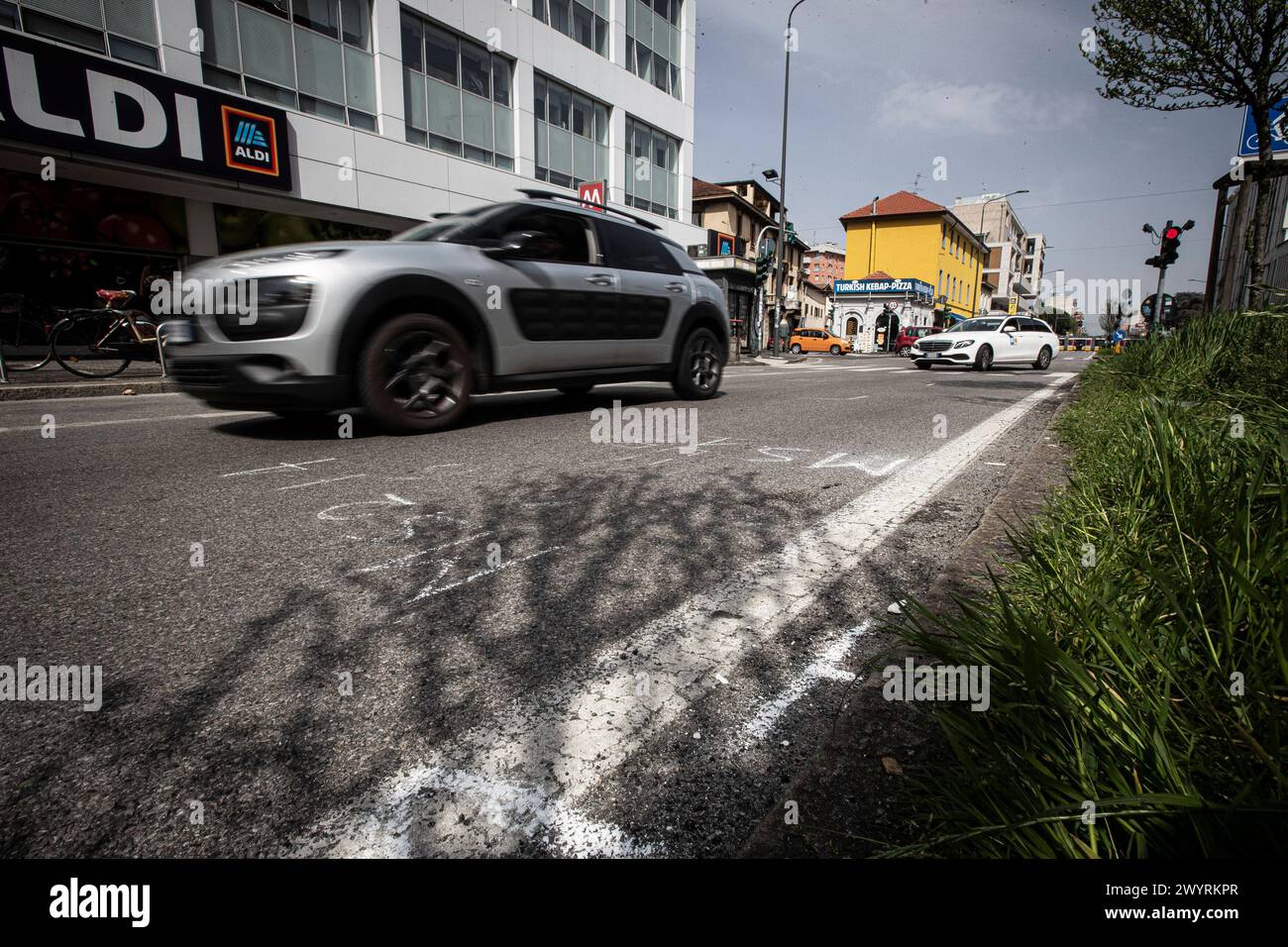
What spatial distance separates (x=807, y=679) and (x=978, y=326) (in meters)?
18.9

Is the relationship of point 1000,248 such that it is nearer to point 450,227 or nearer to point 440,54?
point 440,54

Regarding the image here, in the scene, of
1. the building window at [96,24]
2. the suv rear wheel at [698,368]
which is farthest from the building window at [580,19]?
the suv rear wheel at [698,368]

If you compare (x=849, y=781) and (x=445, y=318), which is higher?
(x=445, y=318)

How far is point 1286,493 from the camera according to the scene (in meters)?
1.60

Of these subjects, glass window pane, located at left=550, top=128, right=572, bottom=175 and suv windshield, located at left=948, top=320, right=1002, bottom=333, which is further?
glass window pane, located at left=550, top=128, right=572, bottom=175

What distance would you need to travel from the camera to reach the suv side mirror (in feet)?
16.8

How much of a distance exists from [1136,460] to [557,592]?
89.7 inches

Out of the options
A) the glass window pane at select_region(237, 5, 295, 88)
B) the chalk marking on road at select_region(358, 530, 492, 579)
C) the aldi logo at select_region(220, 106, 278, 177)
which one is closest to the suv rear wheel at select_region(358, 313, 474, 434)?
the chalk marking on road at select_region(358, 530, 492, 579)

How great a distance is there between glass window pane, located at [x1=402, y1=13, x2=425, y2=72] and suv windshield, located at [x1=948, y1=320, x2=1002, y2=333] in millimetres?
15549

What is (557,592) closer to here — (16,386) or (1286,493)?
(1286,493)

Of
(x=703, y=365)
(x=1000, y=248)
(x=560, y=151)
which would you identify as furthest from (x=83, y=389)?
(x=1000, y=248)

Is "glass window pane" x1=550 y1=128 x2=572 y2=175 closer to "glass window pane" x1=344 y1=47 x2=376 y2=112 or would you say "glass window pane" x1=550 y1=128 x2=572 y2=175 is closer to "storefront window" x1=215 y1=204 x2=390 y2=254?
"glass window pane" x1=344 y1=47 x2=376 y2=112

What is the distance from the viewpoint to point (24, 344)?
968cm

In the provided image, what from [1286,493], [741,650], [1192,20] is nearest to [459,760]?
[741,650]
